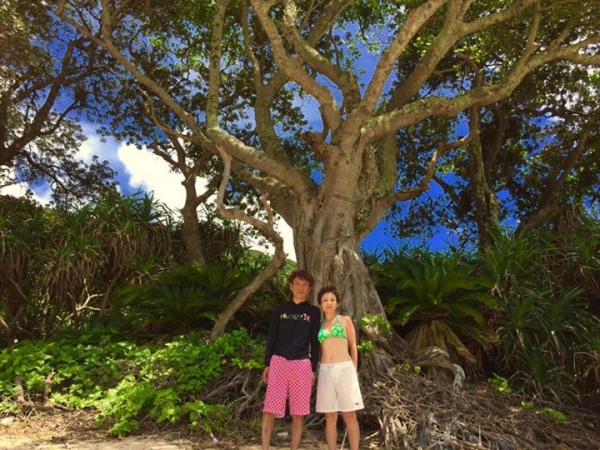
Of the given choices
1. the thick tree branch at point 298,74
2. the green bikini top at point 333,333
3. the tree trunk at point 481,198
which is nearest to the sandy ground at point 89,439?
the green bikini top at point 333,333

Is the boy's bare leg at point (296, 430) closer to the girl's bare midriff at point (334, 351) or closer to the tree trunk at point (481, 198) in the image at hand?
the girl's bare midriff at point (334, 351)

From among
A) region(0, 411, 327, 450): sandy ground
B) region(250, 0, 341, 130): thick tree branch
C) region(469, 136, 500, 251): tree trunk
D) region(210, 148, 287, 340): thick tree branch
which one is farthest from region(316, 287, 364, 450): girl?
region(469, 136, 500, 251): tree trunk

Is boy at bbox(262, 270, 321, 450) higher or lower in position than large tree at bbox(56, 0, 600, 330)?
lower

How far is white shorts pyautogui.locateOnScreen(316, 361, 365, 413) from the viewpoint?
15.2 ft

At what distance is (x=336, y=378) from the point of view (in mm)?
4684

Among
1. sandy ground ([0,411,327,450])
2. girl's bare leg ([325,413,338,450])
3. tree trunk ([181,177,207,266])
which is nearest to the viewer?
girl's bare leg ([325,413,338,450])

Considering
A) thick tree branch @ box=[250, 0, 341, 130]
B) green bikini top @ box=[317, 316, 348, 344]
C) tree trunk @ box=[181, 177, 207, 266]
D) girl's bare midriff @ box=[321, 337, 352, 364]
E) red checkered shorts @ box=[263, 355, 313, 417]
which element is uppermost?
thick tree branch @ box=[250, 0, 341, 130]

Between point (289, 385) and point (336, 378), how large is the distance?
416mm

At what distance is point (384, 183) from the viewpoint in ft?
26.6

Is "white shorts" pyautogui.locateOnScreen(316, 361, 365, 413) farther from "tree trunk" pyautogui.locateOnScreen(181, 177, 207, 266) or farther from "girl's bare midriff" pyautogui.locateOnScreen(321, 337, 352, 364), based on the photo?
"tree trunk" pyautogui.locateOnScreen(181, 177, 207, 266)

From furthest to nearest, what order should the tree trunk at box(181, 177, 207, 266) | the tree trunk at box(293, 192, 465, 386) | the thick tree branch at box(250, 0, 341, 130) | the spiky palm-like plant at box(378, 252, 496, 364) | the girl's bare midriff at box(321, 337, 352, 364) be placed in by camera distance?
the tree trunk at box(181, 177, 207, 266)
the thick tree branch at box(250, 0, 341, 130)
the spiky palm-like plant at box(378, 252, 496, 364)
the tree trunk at box(293, 192, 465, 386)
the girl's bare midriff at box(321, 337, 352, 364)

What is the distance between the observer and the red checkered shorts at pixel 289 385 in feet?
15.4

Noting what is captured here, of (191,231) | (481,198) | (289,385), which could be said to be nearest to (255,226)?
(289,385)

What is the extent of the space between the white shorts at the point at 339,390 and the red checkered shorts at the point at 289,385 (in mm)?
137
